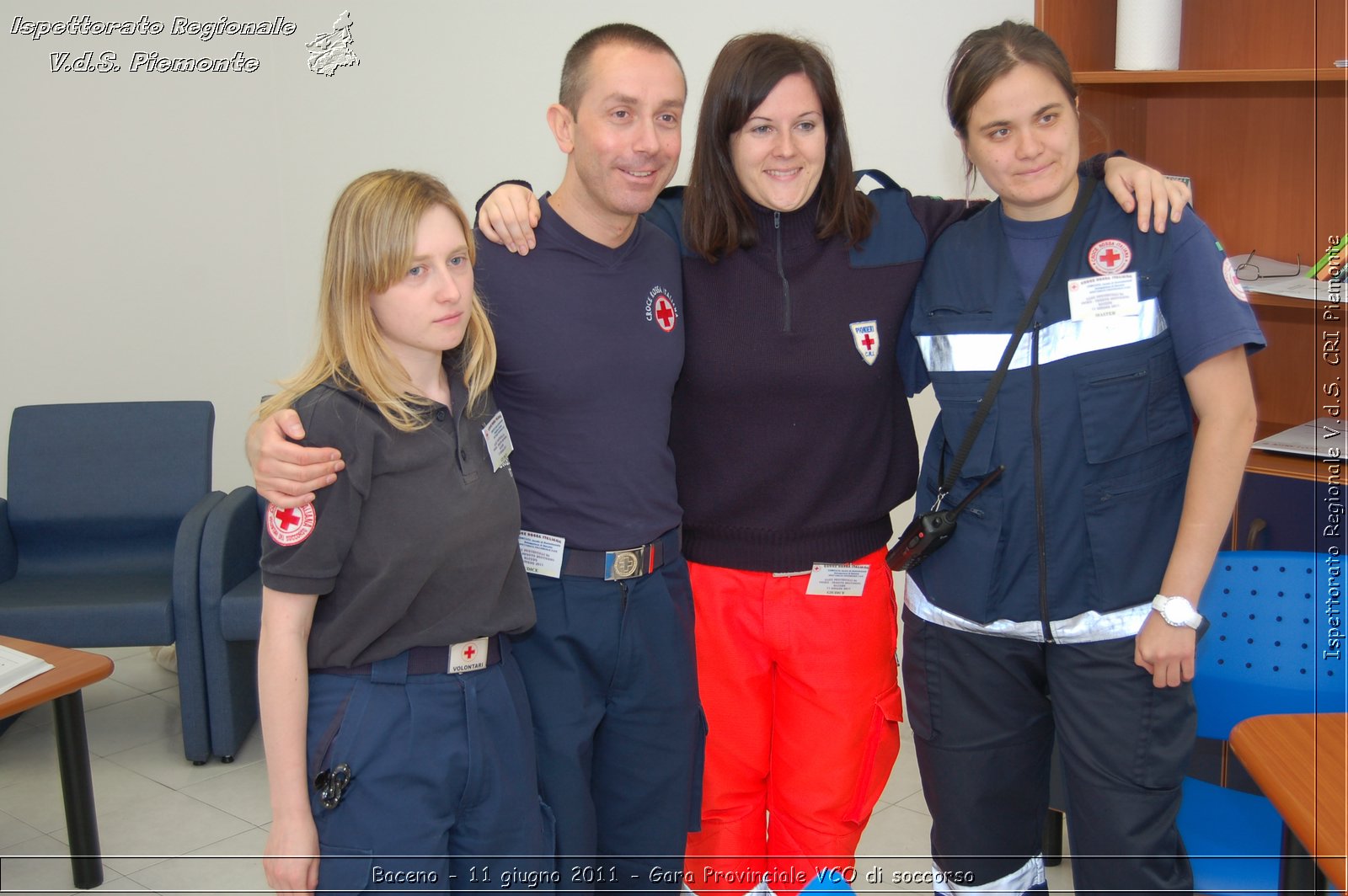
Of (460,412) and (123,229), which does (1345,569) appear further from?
(123,229)

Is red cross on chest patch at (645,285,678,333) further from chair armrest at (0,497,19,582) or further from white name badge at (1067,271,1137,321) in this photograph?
chair armrest at (0,497,19,582)

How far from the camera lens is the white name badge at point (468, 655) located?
1.63m

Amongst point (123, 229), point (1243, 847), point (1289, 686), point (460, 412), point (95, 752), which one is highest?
point (123, 229)

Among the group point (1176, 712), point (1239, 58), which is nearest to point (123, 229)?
point (1239, 58)

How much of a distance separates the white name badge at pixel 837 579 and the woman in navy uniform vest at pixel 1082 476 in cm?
21

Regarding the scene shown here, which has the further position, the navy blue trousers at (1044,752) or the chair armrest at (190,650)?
the chair armrest at (190,650)

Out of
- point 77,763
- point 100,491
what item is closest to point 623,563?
point 77,763

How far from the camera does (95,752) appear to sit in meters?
3.64

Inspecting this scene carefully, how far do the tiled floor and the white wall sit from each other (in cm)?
161

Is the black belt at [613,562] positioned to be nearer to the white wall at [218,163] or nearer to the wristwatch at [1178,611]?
the wristwatch at [1178,611]

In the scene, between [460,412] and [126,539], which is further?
[126,539]

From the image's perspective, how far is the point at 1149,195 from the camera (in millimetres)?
1805

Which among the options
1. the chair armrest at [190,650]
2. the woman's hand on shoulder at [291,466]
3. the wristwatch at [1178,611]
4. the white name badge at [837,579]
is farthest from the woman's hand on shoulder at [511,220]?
the chair armrest at [190,650]

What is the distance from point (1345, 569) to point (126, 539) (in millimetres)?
3675
